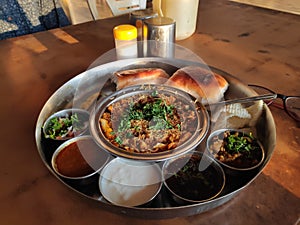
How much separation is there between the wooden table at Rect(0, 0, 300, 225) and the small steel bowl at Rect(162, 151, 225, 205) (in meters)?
0.04

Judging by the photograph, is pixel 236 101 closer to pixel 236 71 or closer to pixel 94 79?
pixel 236 71

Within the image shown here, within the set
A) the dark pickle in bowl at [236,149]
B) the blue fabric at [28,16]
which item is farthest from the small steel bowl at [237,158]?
the blue fabric at [28,16]

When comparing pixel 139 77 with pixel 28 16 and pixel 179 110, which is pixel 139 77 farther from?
pixel 28 16

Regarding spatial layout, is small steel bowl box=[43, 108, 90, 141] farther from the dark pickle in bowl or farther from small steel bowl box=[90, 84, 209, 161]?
the dark pickle in bowl

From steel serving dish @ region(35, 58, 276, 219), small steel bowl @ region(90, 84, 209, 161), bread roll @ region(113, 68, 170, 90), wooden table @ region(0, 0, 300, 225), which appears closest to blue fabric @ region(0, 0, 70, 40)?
wooden table @ region(0, 0, 300, 225)

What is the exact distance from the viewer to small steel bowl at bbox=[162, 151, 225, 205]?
2.31 ft

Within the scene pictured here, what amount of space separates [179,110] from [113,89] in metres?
0.32

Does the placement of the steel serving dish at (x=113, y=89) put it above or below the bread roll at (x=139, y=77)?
below

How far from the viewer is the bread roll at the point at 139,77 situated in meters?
1.10

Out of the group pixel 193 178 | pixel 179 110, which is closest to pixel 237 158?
pixel 193 178

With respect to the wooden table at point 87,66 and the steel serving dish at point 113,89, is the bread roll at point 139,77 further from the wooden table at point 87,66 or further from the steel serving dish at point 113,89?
the wooden table at point 87,66

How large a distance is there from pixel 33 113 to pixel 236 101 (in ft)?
2.29

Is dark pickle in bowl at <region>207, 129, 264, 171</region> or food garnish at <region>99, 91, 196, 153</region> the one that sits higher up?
food garnish at <region>99, 91, 196, 153</region>

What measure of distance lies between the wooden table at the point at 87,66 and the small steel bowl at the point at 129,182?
46mm
